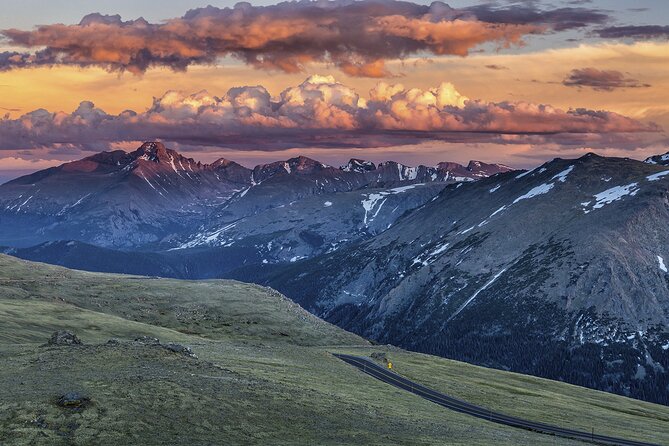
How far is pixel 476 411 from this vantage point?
11081 centimetres

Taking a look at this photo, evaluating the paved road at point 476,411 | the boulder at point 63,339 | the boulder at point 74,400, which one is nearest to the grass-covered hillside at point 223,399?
the boulder at point 74,400

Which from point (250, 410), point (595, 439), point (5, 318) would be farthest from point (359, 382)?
point (5, 318)

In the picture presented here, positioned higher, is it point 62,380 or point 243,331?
point 62,380

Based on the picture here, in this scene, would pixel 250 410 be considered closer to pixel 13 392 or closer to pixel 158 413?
pixel 158 413

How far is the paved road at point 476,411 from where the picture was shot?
101m

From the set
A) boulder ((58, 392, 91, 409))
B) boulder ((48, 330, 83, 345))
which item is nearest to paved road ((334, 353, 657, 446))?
boulder ((48, 330, 83, 345))

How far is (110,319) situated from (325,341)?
2286 inches

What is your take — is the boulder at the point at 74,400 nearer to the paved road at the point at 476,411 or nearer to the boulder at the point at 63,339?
the boulder at the point at 63,339

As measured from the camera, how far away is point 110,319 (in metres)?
158

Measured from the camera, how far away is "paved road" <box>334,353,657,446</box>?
100812mm

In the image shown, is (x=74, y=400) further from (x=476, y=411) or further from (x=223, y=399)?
(x=476, y=411)

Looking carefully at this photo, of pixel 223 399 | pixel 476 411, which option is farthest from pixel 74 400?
pixel 476 411

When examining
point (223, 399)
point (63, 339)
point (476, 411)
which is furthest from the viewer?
point (476, 411)

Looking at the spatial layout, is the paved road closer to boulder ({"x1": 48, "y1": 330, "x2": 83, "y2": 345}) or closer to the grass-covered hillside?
the grass-covered hillside
